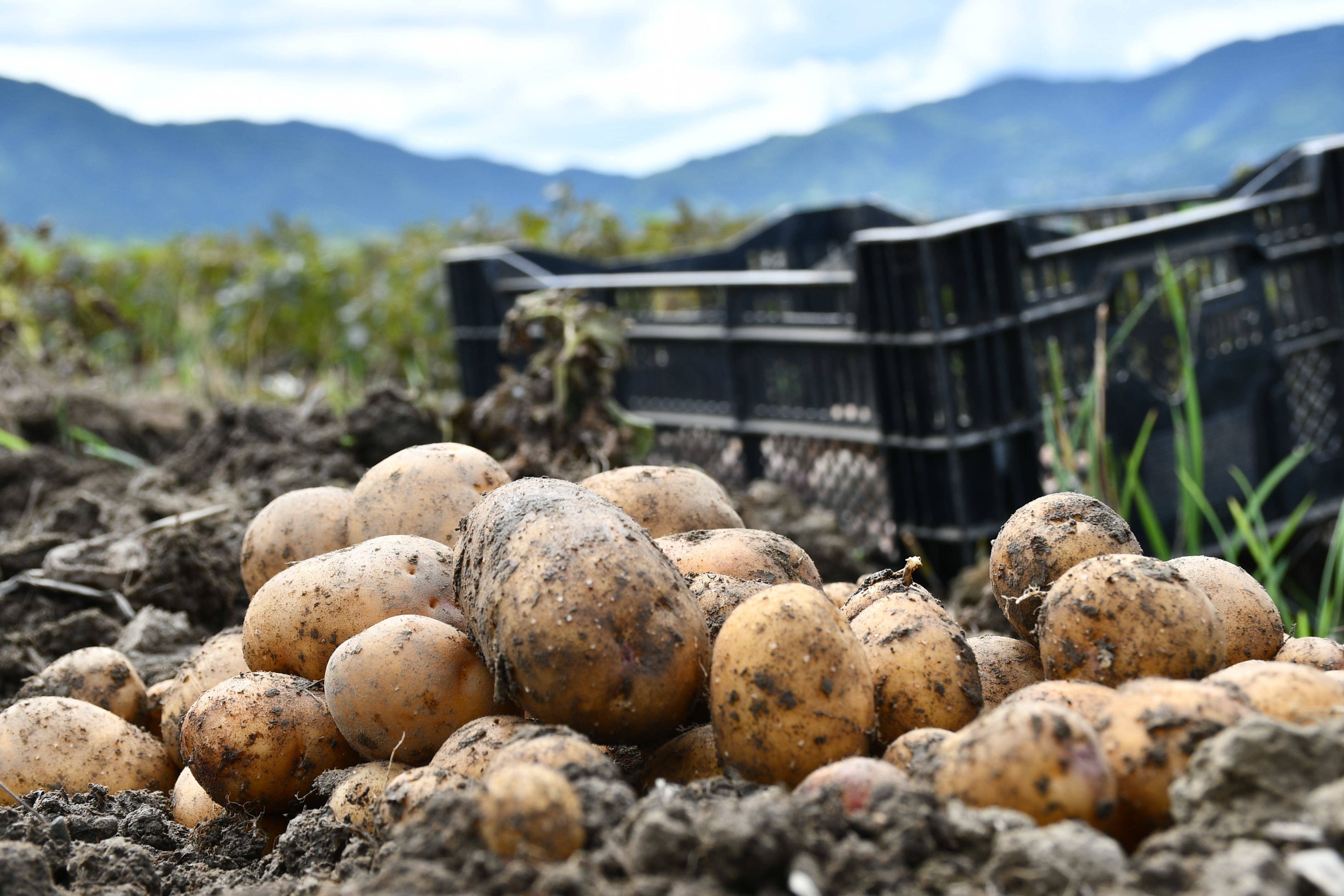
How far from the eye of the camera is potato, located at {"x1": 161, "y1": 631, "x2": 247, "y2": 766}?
6.42 ft

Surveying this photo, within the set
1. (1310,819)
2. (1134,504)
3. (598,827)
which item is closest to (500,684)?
(598,827)

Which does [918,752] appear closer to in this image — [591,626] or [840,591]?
[591,626]

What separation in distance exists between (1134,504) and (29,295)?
718cm

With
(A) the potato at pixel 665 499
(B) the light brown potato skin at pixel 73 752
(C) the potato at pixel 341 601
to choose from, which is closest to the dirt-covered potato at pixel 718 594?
(A) the potato at pixel 665 499

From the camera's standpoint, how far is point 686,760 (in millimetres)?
1475

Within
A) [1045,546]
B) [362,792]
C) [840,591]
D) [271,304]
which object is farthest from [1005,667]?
[271,304]

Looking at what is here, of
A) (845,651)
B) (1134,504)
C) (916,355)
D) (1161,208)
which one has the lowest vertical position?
(1134,504)

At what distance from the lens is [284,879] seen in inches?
56.2

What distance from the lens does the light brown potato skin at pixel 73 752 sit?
1.86 metres

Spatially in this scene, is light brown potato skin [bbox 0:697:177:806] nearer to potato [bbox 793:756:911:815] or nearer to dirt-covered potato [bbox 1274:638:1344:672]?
potato [bbox 793:756:911:815]

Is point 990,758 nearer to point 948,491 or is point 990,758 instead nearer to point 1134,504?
point 948,491

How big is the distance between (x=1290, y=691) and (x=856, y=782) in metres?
0.52

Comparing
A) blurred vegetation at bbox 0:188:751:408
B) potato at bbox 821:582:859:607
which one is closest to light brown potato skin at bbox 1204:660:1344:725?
potato at bbox 821:582:859:607

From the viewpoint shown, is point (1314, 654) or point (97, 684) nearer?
point (1314, 654)
